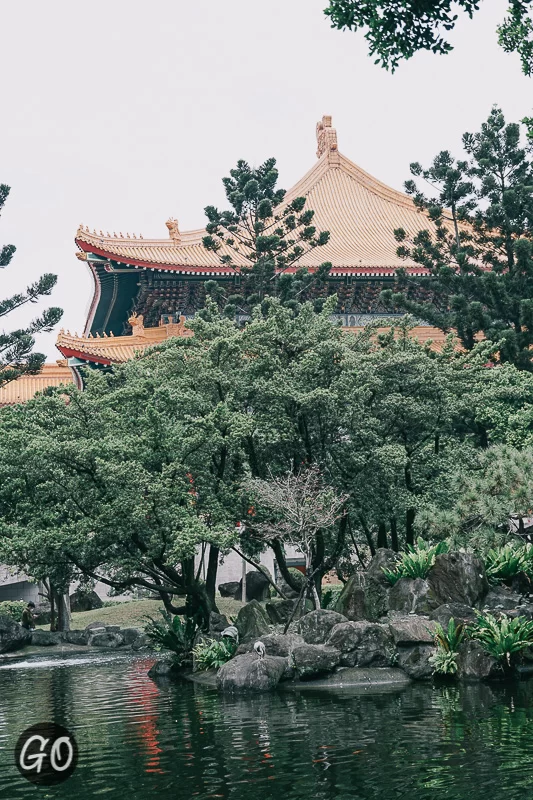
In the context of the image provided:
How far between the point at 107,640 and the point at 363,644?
13.4 m

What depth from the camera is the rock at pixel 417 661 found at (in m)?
17.2

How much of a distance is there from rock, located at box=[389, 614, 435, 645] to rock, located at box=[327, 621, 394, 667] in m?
0.22

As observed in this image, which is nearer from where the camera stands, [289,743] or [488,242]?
[289,743]

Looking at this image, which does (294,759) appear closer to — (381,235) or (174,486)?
(174,486)

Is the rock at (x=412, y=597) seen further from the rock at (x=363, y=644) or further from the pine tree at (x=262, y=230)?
the pine tree at (x=262, y=230)

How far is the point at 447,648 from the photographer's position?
17125 mm

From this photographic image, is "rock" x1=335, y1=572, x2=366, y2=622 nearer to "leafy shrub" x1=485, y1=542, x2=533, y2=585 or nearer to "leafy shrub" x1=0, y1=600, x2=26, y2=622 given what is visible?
"leafy shrub" x1=485, y1=542, x2=533, y2=585

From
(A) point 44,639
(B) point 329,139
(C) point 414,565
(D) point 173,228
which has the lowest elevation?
(A) point 44,639

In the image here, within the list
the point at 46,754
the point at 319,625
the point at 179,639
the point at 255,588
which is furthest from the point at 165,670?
the point at 255,588

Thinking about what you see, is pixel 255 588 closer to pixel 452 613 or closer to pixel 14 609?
pixel 14 609

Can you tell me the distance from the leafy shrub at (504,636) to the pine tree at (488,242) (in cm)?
1429

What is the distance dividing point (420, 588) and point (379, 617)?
41.8 inches

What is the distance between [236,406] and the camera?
2252 cm

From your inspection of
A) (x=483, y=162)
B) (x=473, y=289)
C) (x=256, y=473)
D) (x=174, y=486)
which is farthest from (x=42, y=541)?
(x=483, y=162)
